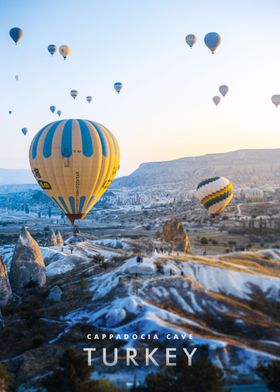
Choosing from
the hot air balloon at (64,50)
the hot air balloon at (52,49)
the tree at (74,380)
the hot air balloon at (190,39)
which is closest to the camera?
the tree at (74,380)

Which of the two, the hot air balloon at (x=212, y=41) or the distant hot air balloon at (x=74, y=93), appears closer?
the hot air balloon at (x=212, y=41)

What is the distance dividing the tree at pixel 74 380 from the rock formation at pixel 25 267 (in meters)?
22.4

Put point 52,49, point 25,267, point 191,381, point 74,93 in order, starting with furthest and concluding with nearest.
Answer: point 74,93 → point 52,49 → point 25,267 → point 191,381

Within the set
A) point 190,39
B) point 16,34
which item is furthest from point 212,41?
point 16,34

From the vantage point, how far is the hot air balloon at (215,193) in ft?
219

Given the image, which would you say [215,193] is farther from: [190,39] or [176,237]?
[190,39]

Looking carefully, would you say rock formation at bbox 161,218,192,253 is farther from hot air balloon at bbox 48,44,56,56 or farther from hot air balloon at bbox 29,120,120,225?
hot air balloon at bbox 48,44,56,56

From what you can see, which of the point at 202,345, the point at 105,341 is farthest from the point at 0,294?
the point at 202,345

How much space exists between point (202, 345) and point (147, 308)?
564 cm

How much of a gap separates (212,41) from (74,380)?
130ft

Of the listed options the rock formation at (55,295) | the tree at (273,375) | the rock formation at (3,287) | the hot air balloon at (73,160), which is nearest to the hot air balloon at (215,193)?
the hot air balloon at (73,160)

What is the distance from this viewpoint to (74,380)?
19.8 m

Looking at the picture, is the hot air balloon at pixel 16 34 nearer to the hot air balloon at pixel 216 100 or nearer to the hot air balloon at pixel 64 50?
the hot air balloon at pixel 64 50

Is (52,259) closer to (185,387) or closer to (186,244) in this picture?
(186,244)
